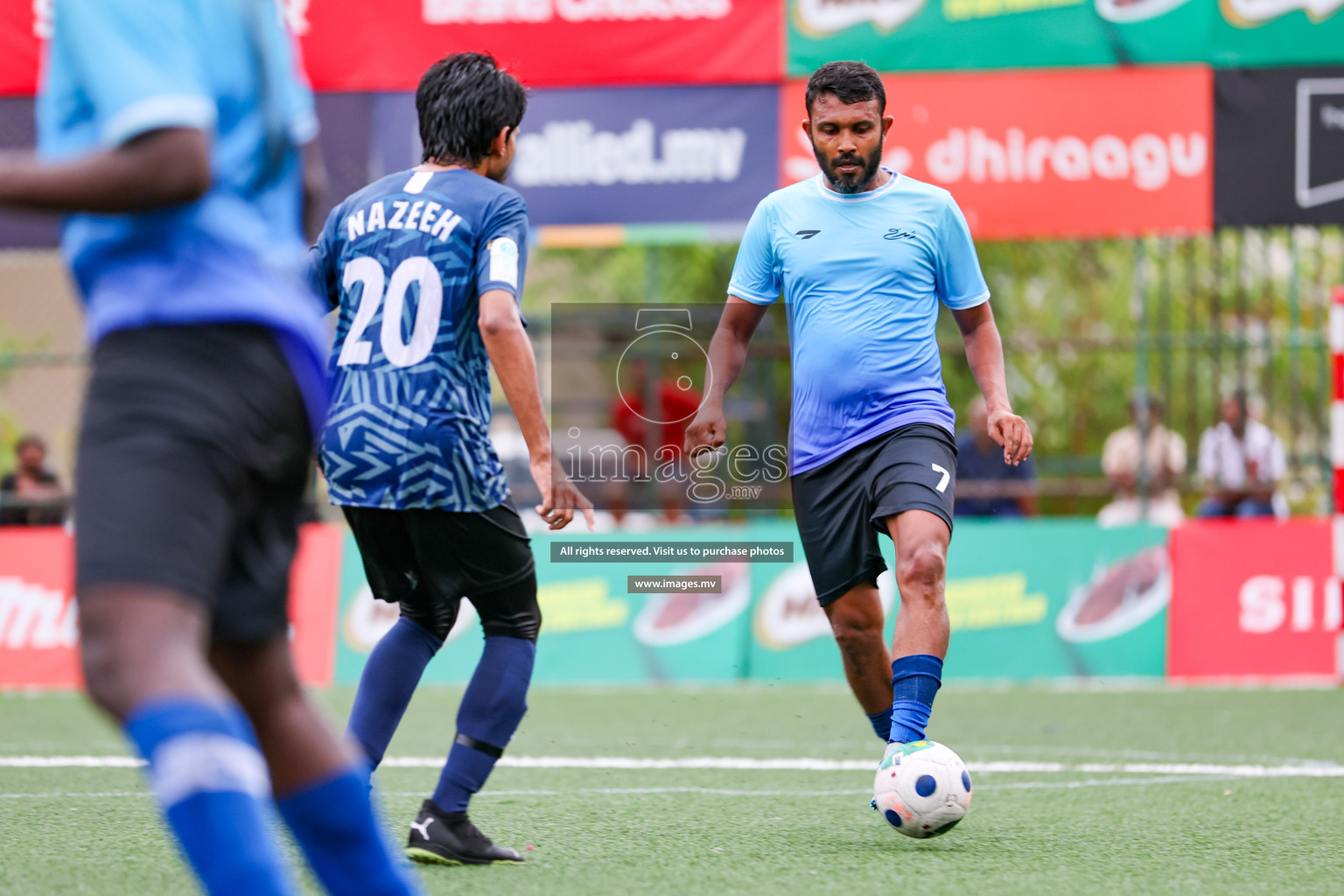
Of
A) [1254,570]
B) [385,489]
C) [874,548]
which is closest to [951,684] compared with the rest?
[1254,570]

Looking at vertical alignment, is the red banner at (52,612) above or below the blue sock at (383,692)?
below

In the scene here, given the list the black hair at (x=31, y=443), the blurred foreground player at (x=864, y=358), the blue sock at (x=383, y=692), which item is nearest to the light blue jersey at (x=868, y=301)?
the blurred foreground player at (x=864, y=358)

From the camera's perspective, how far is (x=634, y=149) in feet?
32.7

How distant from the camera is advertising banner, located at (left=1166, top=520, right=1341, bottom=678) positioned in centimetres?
1009

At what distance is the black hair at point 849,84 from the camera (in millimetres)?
4809

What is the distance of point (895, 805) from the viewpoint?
417 centimetres

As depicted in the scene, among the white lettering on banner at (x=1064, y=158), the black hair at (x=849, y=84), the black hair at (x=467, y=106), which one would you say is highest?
the white lettering on banner at (x=1064, y=158)

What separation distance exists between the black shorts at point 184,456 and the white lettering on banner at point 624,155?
7725mm

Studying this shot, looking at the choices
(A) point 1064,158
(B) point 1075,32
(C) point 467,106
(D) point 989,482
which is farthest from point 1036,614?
(C) point 467,106

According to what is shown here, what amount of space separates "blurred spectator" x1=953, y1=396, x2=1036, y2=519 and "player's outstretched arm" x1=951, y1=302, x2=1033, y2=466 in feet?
21.9

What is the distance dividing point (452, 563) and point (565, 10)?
6.69m

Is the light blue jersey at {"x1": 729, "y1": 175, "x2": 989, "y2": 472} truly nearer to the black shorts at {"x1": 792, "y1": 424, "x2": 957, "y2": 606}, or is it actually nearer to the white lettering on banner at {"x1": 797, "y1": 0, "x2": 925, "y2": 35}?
the black shorts at {"x1": 792, "y1": 424, "x2": 957, "y2": 606}

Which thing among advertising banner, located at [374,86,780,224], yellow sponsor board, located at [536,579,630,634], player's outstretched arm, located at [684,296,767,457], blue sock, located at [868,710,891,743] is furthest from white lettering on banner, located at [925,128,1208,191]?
blue sock, located at [868,710,891,743]

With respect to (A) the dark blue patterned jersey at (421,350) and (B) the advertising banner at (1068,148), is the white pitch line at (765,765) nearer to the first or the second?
(A) the dark blue patterned jersey at (421,350)
